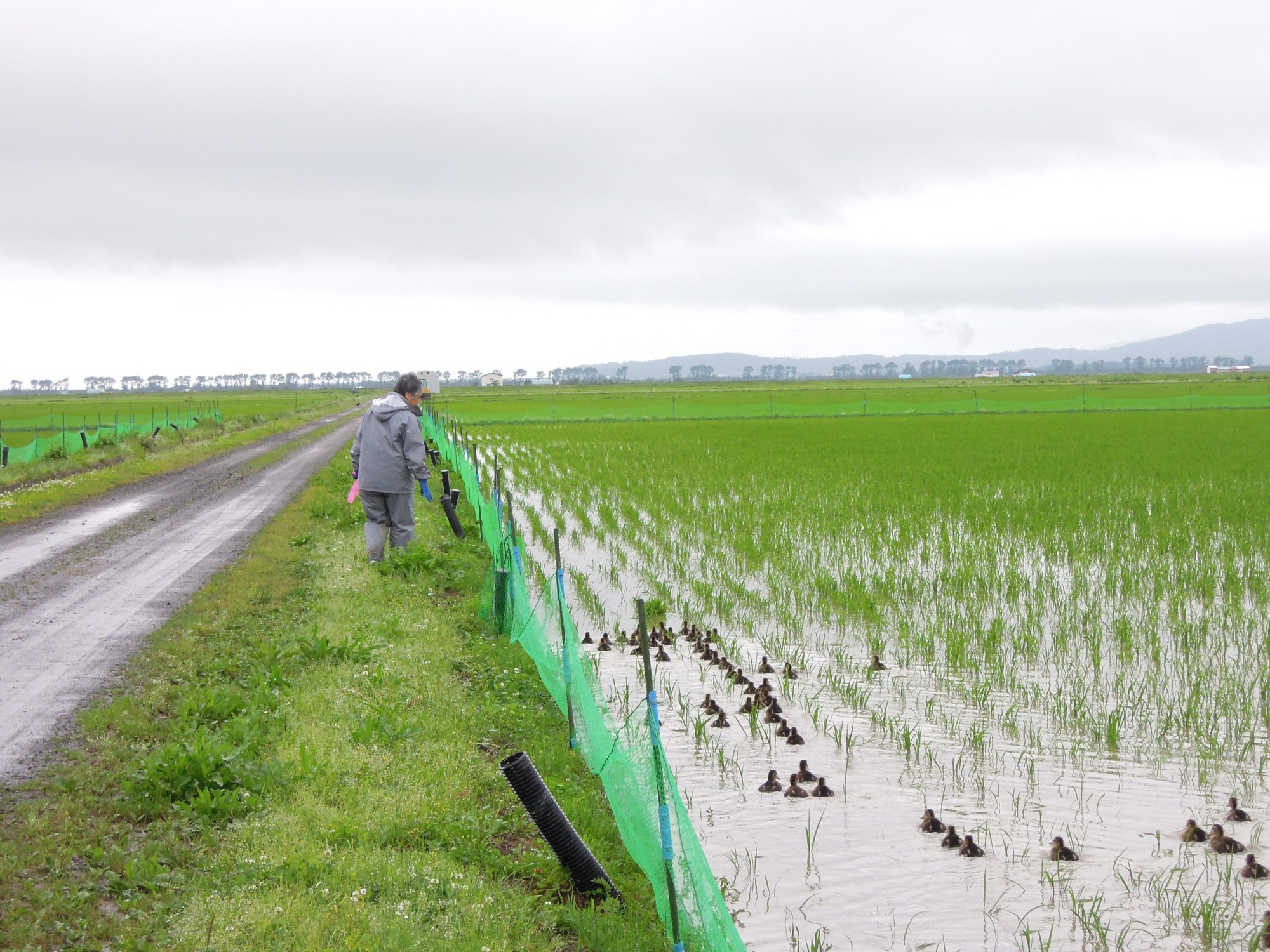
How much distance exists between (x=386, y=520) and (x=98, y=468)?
44.6ft

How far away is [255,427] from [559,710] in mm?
33016

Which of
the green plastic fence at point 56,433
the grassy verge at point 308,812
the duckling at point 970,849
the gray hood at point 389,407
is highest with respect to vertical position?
the gray hood at point 389,407

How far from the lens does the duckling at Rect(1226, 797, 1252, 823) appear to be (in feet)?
14.6

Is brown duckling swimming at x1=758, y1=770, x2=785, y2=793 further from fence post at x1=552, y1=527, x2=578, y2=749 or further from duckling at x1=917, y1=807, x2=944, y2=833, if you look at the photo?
fence post at x1=552, y1=527, x2=578, y2=749

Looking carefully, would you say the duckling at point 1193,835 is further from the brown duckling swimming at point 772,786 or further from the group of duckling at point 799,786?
the brown duckling swimming at point 772,786

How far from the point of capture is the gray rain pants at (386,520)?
9109mm

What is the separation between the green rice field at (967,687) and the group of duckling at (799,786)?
0.06m

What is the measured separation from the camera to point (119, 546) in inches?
437

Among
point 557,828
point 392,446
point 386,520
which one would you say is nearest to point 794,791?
point 557,828

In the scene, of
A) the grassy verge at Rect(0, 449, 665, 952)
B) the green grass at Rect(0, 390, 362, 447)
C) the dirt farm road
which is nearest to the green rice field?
the grassy verge at Rect(0, 449, 665, 952)

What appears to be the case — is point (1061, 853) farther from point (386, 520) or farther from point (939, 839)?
point (386, 520)

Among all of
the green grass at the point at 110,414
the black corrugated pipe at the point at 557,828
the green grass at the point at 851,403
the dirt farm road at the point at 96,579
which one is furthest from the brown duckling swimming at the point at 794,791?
the green grass at the point at 851,403

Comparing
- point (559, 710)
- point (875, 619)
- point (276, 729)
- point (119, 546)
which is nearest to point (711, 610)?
point (875, 619)

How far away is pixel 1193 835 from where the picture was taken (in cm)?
426
